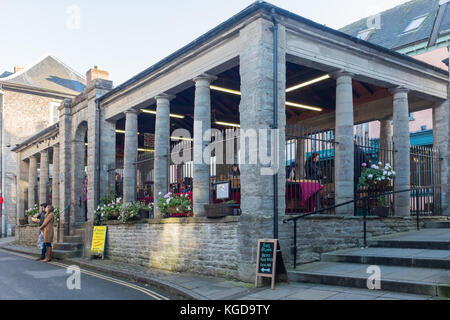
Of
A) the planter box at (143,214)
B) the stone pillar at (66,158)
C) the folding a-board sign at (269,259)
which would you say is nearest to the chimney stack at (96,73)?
the stone pillar at (66,158)

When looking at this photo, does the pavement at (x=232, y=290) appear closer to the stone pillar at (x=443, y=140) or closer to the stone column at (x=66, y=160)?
the stone pillar at (x=443, y=140)

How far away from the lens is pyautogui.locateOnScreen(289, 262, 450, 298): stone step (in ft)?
21.2

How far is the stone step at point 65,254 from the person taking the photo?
Result: 15469 millimetres

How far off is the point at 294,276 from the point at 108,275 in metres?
5.44

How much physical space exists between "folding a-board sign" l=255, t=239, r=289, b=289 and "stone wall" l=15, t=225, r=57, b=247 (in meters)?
16.1

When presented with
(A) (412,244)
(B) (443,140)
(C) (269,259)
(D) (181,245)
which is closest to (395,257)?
(A) (412,244)

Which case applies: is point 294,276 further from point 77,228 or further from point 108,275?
point 77,228

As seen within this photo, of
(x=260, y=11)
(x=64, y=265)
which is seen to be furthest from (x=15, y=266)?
(x=260, y=11)

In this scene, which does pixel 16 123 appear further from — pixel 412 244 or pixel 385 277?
pixel 385 277

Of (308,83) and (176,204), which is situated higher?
(308,83)

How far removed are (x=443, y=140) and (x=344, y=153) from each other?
479 centimetres

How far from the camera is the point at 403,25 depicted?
2317 centimetres

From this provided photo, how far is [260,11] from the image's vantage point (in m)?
9.24

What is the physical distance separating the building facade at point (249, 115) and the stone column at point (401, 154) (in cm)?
3
